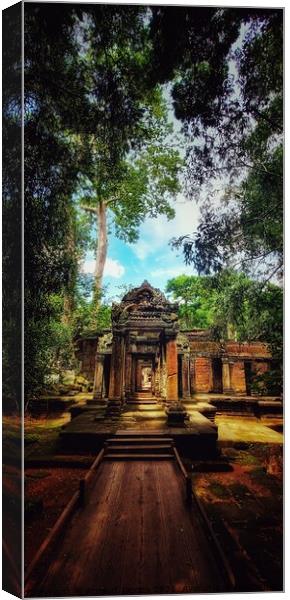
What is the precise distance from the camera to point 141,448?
472 cm

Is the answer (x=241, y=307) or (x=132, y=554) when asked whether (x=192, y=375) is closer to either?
(x=241, y=307)

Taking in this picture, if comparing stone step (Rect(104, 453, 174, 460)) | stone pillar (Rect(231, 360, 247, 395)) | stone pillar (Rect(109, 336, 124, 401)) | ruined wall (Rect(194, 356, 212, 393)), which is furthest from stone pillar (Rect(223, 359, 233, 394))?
stone pillar (Rect(109, 336, 124, 401))

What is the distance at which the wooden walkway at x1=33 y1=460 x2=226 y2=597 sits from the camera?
8.95ft

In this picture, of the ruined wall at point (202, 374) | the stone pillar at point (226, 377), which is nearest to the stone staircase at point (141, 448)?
the stone pillar at point (226, 377)

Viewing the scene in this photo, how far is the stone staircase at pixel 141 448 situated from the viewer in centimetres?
464

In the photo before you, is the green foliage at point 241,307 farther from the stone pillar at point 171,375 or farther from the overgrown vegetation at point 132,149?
the stone pillar at point 171,375

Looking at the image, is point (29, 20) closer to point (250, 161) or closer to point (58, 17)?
point (58, 17)

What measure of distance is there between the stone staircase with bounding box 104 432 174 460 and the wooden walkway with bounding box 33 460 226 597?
113cm

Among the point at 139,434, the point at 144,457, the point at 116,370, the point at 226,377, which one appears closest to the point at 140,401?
the point at 116,370

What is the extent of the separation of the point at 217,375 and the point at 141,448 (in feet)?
8.67

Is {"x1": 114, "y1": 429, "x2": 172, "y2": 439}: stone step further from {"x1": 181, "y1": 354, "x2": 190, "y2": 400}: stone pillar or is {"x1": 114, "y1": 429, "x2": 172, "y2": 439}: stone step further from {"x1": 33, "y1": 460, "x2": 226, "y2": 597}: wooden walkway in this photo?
{"x1": 181, "y1": 354, "x2": 190, "y2": 400}: stone pillar

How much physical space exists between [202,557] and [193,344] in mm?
4086

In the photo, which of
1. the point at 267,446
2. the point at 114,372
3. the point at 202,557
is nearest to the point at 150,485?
the point at 202,557

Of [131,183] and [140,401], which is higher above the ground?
[131,183]
